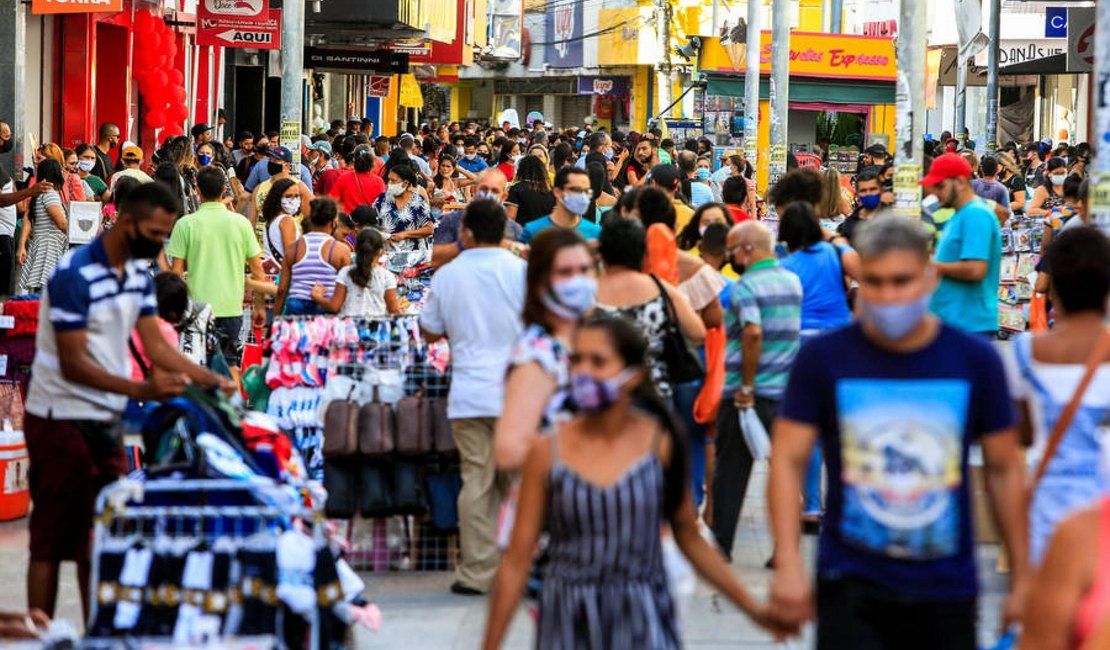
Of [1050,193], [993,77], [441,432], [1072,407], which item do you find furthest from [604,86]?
[1072,407]

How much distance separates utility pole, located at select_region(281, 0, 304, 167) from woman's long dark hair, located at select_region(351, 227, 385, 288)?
8280 millimetres

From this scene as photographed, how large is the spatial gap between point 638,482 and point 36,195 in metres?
11.8

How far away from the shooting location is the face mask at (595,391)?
5051mm

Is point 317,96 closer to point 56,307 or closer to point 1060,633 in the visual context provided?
point 56,307

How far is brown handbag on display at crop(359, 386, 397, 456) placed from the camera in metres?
9.12

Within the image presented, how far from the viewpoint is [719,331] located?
10.0 m

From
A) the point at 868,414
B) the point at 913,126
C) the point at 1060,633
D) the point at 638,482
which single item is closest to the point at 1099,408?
the point at 868,414

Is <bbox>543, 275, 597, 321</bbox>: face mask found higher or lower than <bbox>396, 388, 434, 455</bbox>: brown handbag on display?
higher

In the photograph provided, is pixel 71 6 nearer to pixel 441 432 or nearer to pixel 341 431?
pixel 341 431

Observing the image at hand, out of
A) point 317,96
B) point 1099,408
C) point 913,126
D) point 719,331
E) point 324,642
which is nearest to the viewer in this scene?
point 1099,408

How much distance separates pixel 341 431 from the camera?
9.16 meters

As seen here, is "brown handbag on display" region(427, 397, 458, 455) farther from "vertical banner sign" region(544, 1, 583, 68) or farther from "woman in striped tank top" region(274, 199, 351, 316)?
"vertical banner sign" region(544, 1, 583, 68)

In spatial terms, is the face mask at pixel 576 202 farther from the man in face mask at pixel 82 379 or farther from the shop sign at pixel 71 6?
the shop sign at pixel 71 6

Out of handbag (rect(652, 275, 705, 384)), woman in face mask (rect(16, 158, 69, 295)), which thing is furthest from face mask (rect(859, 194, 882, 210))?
woman in face mask (rect(16, 158, 69, 295))
